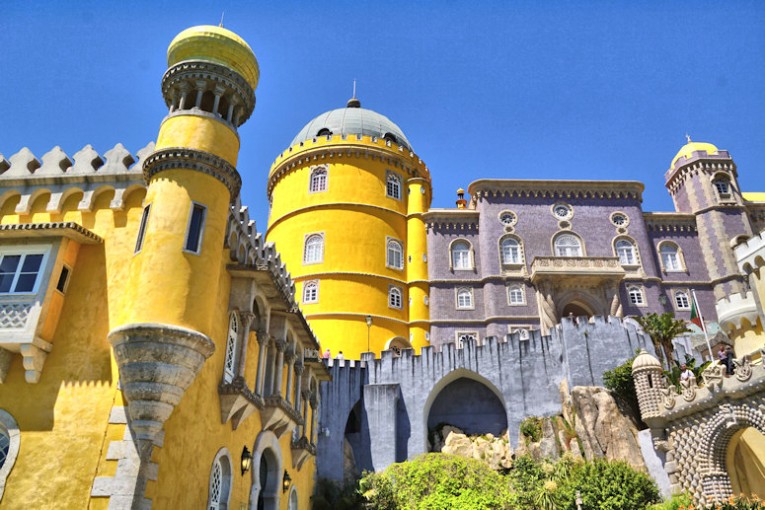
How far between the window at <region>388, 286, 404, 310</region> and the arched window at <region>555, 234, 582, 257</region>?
1057 centimetres

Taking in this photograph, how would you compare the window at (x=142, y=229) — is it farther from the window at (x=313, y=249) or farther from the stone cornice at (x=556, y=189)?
the stone cornice at (x=556, y=189)

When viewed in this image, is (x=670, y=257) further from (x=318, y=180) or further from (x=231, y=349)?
(x=231, y=349)

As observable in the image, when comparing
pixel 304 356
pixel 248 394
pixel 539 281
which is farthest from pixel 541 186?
pixel 248 394

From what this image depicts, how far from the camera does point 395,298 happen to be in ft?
122

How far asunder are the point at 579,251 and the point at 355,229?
14.6 meters

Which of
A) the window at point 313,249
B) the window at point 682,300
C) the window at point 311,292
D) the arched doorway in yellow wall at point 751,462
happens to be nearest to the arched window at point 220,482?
the arched doorway in yellow wall at point 751,462

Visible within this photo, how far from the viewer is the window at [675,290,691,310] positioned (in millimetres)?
37781

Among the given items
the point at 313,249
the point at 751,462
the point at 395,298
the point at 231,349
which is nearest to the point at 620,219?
the point at 395,298

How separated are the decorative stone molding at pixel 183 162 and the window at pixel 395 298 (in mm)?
→ 23927

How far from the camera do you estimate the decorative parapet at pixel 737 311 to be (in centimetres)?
3036

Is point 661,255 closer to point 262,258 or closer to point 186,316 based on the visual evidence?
point 262,258

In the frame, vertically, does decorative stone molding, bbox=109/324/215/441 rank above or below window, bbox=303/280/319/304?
below

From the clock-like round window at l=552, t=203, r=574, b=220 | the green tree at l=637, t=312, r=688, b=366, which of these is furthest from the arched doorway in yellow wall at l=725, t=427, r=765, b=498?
the clock-like round window at l=552, t=203, r=574, b=220

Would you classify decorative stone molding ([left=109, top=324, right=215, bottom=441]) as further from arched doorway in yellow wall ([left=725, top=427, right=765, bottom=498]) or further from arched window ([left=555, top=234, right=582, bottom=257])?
arched window ([left=555, top=234, right=582, bottom=257])
